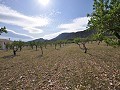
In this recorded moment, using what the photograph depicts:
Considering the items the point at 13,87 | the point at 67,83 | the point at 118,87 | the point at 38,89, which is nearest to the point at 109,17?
the point at 118,87

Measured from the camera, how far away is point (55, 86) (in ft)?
59.6

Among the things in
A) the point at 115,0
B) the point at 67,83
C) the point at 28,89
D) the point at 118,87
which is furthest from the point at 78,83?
the point at 115,0

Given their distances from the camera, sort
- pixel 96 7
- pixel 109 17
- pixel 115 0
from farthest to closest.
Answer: pixel 96 7 < pixel 115 0 < pixel 109 17

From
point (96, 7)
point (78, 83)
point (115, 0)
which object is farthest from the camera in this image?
point (78, 83)

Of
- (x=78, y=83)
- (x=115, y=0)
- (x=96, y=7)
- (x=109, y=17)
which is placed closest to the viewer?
(x=109, y=17)

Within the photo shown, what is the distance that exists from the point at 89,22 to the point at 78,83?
6928 millimetres

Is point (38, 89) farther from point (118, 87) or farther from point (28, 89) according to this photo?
point (118, 87)

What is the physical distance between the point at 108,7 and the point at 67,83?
30.8ft

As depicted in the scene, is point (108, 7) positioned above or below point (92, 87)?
above

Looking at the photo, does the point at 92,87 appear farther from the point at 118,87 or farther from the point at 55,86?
the point at 55,86

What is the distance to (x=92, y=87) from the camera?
56.3 feet

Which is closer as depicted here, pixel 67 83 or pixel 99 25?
pixel 99 25

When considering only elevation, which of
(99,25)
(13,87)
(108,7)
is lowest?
(13,87)

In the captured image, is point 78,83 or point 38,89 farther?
point 78,83
